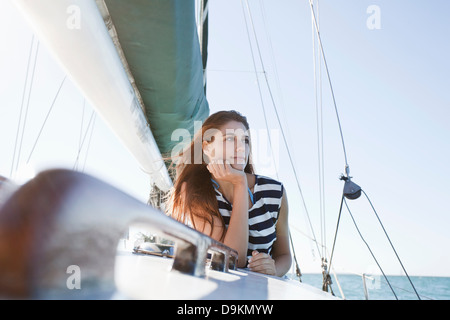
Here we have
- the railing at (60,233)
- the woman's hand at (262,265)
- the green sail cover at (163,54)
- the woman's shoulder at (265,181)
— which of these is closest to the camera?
the railing at (60,233)

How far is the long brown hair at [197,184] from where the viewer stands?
1.25 m

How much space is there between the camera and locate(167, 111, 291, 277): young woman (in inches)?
44.9

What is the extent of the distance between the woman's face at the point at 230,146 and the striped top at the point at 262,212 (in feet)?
0.47

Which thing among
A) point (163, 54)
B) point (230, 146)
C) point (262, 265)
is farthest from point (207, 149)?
point (262, 265)

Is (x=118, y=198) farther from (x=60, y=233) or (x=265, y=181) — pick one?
(x=265, y=181)

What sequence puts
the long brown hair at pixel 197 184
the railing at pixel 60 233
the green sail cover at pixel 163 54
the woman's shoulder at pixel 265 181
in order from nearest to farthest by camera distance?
the railing at pixel 60 233 → the green sail cover at pixel 163 54 → the long brown hair at pixel 197 184 → the woman's shoulder at pixel 265 181

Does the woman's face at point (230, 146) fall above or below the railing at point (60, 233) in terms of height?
above

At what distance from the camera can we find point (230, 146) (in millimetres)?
1380

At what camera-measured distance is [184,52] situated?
124cm

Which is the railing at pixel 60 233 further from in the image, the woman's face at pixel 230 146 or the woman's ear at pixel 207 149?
the woman's ear at pixel 207 149

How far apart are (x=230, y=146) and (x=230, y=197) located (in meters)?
0.23

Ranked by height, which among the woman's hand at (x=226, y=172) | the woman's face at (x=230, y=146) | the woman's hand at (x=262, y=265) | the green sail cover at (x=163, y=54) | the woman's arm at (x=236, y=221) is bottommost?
the woman's hand at (x=262, y=265)

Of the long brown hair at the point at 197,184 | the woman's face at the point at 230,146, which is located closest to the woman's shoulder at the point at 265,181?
the woman's face at the point at 230,146
